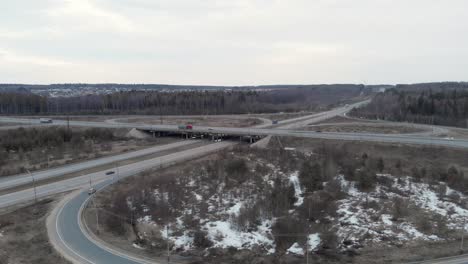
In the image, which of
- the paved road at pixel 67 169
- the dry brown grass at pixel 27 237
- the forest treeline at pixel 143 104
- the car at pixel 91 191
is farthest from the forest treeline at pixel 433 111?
the dry brown grass at pixel 27 237

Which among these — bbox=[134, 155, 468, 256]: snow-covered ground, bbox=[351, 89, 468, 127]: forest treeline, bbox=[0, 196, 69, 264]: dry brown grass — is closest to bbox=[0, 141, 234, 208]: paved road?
bbox=[0, 196, 69, 264]: dry brown grass

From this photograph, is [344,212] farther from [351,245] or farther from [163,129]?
[163,129]

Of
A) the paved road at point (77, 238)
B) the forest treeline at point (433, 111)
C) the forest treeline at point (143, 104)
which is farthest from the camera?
the forest treeline at point (143, 104)

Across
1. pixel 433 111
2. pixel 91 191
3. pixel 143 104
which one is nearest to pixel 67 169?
pixel 91 191

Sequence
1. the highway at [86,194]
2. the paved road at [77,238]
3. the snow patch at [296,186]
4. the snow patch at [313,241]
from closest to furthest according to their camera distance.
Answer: the paved road at [77,238] → the highway at [86,194] → the snow patch at [313,241] → the snow patch at [296,186]

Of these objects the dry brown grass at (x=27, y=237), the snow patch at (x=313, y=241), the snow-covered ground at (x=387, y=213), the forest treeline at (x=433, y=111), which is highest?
the forest treeline at (x=433, y=111)

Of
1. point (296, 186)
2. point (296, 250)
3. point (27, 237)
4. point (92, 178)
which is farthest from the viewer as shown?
point (92, 178)

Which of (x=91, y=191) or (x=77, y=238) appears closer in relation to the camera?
(x=77, y=238)

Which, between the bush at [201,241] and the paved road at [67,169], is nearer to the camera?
the bush at [201,241]

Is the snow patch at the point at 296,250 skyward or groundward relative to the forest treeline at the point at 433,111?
groundward

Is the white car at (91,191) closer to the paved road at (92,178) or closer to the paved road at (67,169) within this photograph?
the paved road at (92,178)

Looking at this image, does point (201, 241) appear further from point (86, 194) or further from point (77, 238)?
point (86, 194)
